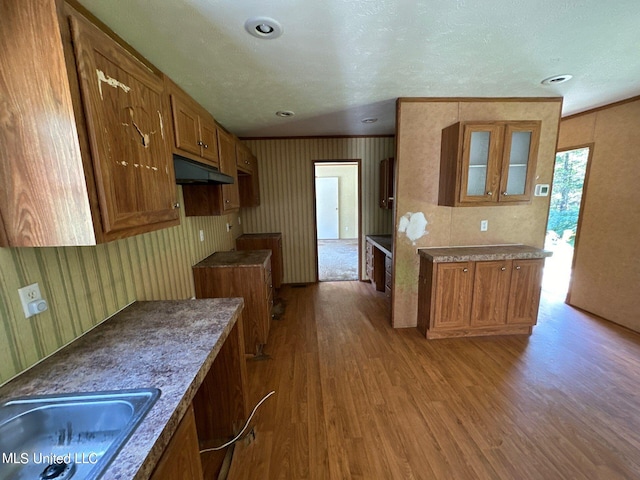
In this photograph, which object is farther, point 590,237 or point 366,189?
point 366,189

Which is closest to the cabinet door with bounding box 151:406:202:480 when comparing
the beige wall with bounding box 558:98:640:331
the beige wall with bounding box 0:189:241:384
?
the beige wall with bounding box 0:189:241:384

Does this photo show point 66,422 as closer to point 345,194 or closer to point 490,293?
point 490,293

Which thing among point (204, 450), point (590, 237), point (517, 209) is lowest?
point (204, 450)

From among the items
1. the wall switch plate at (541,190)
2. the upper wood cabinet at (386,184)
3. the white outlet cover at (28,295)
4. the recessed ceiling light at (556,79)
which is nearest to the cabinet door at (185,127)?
the white outlet cover at (28,295)

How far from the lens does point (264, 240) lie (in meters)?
3.70

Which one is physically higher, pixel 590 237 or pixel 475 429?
pixel 590 237

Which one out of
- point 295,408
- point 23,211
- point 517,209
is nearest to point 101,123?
point 23,211

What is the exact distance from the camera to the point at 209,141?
2.02 m

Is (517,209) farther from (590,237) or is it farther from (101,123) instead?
(101,123)

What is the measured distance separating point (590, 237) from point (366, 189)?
114 inches

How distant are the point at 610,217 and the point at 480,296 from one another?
1919 millimetres

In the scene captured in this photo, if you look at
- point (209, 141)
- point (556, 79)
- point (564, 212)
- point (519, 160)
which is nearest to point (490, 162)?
point (519, 160)

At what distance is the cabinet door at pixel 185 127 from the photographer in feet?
4.84

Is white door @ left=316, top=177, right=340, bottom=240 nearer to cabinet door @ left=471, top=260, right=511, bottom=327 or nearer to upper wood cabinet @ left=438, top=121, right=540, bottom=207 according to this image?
upper wood cabinet @ left=438, top=121, right=540, bottom=207
